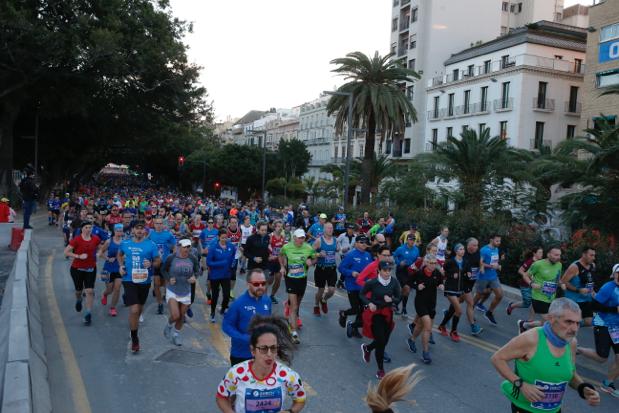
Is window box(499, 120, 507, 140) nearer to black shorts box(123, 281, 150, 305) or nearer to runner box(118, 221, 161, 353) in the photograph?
runner box(118, 221, 161, 353)

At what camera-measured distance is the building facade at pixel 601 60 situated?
3167cm

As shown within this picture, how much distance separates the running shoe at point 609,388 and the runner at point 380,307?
288cm

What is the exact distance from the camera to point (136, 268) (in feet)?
27.4

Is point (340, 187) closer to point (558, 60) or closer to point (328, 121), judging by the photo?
point (558, 60)

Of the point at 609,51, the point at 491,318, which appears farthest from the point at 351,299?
the point at 609,51

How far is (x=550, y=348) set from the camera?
4.09m

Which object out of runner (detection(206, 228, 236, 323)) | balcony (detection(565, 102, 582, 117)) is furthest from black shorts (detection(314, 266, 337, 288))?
balcony (detection(565, 102, 582, 117))

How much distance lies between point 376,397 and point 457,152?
801 inches

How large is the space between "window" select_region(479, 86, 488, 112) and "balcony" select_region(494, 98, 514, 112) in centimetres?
99

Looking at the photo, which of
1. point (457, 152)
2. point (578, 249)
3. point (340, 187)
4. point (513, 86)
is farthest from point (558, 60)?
point (578, 249)

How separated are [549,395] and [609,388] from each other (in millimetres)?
3944

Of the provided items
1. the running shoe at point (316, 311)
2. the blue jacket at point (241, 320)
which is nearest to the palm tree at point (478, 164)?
the running shoe at point (316, 311)

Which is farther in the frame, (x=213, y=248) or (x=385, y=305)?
(x=213, y=248)

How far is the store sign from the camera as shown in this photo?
32.0 metres
